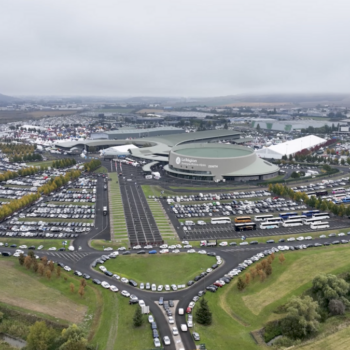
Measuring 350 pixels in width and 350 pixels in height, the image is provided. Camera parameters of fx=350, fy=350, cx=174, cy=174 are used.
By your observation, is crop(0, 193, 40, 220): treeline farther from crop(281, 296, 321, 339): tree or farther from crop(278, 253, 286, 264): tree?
crop(281, 296, 321, 339): tree

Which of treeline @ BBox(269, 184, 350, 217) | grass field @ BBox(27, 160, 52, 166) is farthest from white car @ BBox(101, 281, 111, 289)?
grass field @ BBox(27, 160, 52, 166)

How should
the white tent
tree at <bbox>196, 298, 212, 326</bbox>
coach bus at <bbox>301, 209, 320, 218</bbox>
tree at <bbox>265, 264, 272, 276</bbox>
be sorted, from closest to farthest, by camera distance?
1. tree at <bbox>196, 298, 212, 326</bbox>
2. tree at <bbox>265, 264, 272, 276</bbox>
3. coach bus at <bbox>301, 209, 320, 218</bbox>
4. the white tent

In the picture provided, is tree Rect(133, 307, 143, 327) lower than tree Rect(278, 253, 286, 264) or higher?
lower

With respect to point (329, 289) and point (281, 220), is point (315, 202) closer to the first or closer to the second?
point (281, 220)

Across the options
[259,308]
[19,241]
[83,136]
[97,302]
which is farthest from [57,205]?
[83,136]

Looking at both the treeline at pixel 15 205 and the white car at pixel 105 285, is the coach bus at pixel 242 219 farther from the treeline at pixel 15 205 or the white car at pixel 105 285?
the treeline at pixel 15 205

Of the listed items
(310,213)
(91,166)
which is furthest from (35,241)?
(91,166)
